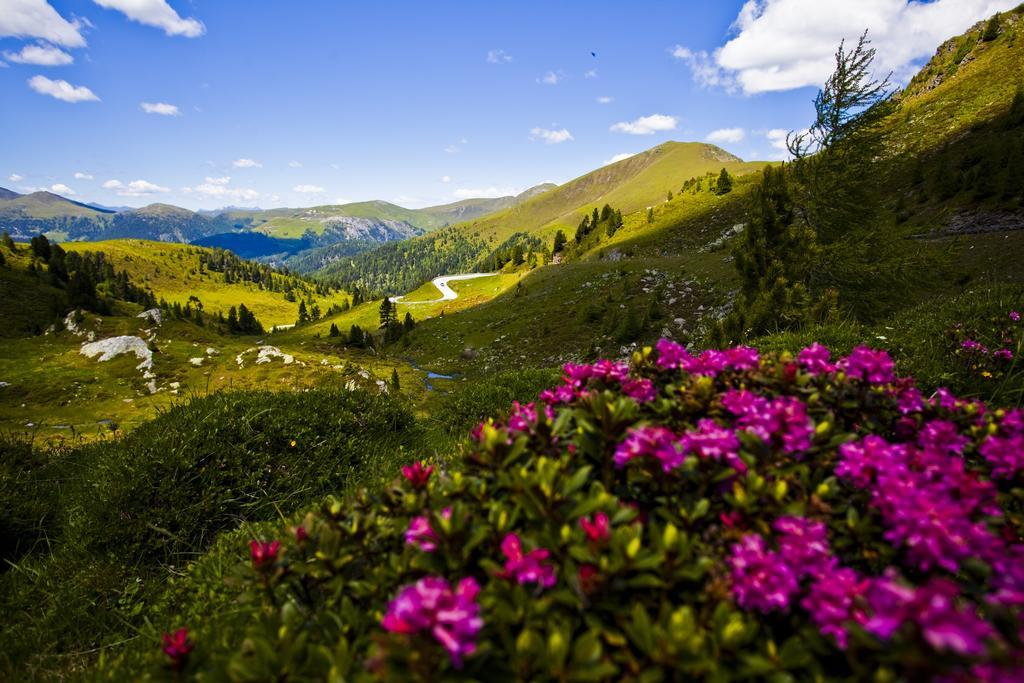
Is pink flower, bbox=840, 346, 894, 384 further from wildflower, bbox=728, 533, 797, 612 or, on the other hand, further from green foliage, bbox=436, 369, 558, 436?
green foliage, bbox=436, 369, 558, 436

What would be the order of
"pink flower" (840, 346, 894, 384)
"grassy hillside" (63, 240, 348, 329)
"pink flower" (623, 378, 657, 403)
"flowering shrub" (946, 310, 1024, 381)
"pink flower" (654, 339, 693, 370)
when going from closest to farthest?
"pink flower" (840, 346, 894, 384) → "pink flower" (623, 378, 657, 403) → "pink flower" (654, 339, 693, 370) → "flowering shrub" (946, 310, 1024, 381) → "grassy hillside" (63, 240, 348, 329)

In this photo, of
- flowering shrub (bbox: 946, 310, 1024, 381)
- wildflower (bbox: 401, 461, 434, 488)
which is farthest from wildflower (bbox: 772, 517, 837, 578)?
flowering shrub (bbox: 946, 310, 1024, 381)

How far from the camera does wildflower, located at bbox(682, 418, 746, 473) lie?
2070 mm

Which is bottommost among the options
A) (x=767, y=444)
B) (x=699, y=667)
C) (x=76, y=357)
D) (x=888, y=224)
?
(x=76, y=357)

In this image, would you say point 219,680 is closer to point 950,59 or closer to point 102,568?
point 102,568

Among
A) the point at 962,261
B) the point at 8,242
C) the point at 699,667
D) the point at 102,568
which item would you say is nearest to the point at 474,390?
the point at 102,568

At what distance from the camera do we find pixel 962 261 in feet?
60.3

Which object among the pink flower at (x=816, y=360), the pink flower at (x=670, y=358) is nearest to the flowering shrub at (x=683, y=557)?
the pink flower at (x=816, y=360)

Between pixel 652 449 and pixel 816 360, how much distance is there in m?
1.77

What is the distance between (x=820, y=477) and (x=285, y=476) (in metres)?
6.51

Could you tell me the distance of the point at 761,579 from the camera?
5.24 feet

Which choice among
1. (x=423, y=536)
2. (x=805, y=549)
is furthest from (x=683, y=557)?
(x=423, y=536)

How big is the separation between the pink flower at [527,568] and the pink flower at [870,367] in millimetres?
2432

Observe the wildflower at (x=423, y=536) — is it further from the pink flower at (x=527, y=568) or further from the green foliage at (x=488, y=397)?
the green foliage at (x=488, y=397)
